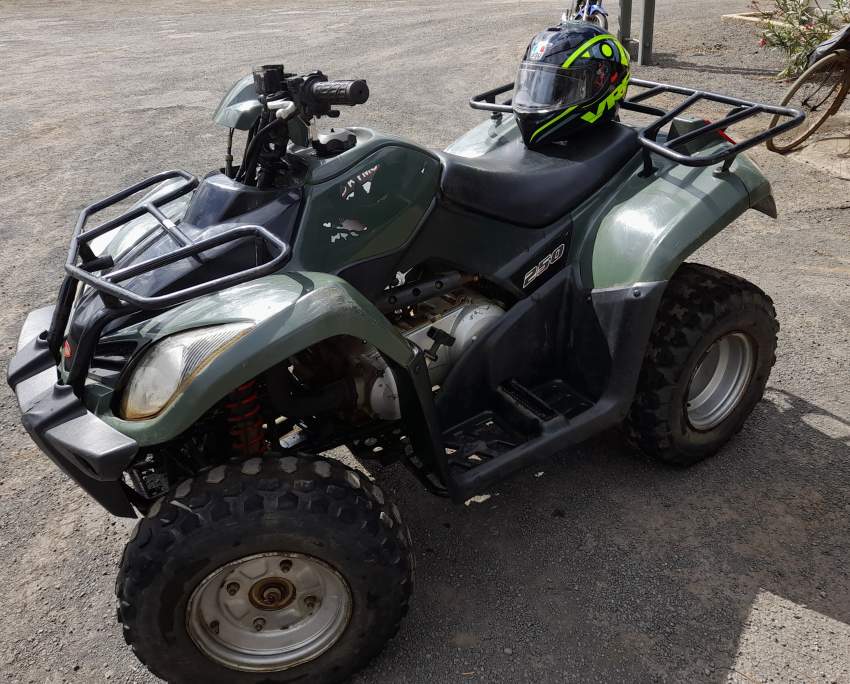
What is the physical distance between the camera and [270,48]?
13.4m

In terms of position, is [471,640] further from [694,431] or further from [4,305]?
[4,305]

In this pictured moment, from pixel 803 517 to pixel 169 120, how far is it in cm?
827

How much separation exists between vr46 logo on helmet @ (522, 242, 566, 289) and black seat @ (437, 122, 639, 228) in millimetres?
126

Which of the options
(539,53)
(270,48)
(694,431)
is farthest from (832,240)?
(270,48)

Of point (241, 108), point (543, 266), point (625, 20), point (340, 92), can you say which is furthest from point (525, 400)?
point (625, 20)

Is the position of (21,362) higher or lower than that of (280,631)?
higher

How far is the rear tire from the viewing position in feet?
10.6

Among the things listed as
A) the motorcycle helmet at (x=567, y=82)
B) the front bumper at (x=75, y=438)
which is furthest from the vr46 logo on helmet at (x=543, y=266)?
the front bumper at (x=75, y=438)

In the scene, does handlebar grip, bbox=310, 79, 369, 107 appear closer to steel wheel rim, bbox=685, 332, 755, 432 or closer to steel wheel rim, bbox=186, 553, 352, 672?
steel wheel rim, bbox=186, 553, 352, 672

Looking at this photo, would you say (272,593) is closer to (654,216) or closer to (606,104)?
(654,216)

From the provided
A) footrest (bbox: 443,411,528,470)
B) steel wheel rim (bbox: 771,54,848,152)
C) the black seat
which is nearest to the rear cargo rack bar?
the black seat

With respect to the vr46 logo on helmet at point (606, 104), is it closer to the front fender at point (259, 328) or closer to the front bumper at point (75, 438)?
the front fender at point (259, 328)

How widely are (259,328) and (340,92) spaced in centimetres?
85

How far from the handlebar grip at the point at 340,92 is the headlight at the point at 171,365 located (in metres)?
0.84
